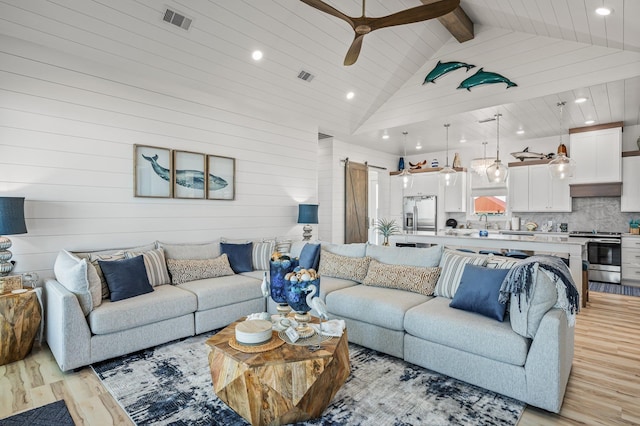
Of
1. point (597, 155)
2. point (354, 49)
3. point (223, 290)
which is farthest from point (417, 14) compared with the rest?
point (597, 155)

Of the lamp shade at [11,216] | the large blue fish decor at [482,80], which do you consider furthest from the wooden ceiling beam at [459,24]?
the lamp shade at [11,216]

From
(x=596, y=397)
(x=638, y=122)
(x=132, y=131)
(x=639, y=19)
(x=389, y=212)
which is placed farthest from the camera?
(x=389, y=212)

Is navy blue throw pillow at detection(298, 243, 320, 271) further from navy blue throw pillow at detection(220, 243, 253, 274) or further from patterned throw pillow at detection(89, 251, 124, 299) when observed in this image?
patterned throw pillow at detection(89, 251, 124, 299)

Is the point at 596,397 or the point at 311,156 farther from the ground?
the point at 311,156

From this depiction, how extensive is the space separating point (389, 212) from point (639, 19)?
226 inches

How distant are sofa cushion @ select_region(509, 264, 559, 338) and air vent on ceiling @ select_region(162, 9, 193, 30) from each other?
3865 millimetres

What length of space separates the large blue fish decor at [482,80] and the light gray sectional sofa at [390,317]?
2815mm

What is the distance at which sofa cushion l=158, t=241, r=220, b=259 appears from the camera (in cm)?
400

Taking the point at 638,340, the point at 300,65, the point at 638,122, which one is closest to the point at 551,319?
the point at 638,340

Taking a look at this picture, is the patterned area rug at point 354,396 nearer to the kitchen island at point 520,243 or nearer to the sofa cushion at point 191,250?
the sofa cushion at point 191,250

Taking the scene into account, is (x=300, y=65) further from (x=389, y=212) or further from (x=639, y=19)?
(x=389, y=212)

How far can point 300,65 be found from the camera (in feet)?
15.2

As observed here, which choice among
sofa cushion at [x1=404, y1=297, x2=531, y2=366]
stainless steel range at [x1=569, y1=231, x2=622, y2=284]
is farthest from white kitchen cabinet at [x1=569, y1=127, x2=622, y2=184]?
sofa cushion at [x1=404, y1=297, x2=531, y2=366]

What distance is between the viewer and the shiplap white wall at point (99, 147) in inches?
127
